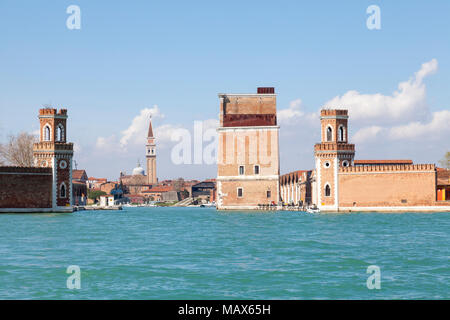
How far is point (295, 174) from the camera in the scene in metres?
86.9

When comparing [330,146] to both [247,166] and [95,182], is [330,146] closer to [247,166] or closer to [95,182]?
[247,166]

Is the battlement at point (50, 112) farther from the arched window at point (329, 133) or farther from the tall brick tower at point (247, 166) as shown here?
the arched window at point (329, 133)

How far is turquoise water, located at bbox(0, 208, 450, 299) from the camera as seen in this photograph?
15.6 meters

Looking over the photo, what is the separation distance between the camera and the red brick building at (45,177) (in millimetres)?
57875

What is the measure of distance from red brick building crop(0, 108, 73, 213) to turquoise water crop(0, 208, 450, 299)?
85.5ft

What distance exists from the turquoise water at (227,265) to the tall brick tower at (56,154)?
27653mm

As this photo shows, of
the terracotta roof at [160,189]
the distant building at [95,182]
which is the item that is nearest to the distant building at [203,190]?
the terracotta roof at [160,189]

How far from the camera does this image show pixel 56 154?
198 feet

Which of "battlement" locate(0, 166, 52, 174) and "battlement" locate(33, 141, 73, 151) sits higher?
"battlement" locate(33, 141, 73, 151)

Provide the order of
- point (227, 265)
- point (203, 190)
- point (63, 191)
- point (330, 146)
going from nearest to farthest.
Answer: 1. point (227, 265)
2. point (63, 191)
3. point (330, 146)
4. point (203, 190)

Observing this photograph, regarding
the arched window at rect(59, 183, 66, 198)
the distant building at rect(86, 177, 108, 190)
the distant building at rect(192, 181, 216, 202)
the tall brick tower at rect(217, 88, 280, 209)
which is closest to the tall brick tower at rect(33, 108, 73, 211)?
the arched window at rect(59, 183, 66, 198)

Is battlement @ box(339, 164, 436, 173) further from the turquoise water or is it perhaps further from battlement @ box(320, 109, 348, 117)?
the turquoise water

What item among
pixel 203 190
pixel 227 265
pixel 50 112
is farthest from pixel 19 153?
pixel 203 190

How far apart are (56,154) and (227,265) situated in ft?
143
